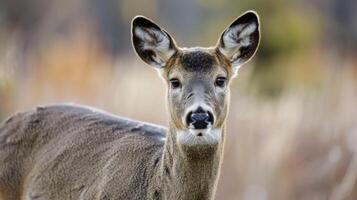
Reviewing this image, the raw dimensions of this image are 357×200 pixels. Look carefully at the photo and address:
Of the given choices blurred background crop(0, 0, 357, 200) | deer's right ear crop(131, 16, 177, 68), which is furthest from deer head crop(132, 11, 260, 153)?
blurred background crop(0, 0, 357, 200)

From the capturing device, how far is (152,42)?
1147 centimetres

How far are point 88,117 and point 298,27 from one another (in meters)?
15.9

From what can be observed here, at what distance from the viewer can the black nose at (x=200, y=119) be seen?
411 inches

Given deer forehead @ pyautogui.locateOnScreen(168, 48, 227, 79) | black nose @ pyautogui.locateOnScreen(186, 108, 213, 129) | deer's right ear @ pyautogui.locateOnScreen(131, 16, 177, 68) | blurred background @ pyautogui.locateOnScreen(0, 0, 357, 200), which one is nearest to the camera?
black nose @ pyautogui.locateOnScreen(186, 108, 213, 129)

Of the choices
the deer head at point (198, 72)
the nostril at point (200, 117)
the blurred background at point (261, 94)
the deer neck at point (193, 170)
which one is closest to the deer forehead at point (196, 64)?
the deer head at point (198, 72)

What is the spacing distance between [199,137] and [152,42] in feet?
3.64

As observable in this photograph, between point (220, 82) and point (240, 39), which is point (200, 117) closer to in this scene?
point (220, 82)

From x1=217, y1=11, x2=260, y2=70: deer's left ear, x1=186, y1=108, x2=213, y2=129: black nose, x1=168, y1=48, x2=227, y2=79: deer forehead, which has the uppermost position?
x1=217, y1=11, x2=260, y2=70: deer's left ear

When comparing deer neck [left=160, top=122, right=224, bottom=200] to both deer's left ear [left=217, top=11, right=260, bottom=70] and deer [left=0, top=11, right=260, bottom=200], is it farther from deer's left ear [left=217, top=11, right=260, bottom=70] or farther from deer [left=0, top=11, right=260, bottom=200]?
deer's left ear [left=217, top=11, right=260, bottom=70]

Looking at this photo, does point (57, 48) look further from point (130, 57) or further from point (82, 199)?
point (82, 199)

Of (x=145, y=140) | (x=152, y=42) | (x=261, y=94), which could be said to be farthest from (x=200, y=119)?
(x=261, y=94)

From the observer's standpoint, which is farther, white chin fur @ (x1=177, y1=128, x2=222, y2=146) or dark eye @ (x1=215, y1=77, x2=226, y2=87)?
dark eye @ (x1=215, y1=77, x2=226, y2=87)

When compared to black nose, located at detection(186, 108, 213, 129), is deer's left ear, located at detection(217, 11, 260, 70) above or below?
above

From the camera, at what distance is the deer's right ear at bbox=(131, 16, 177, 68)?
11352 millimetres
